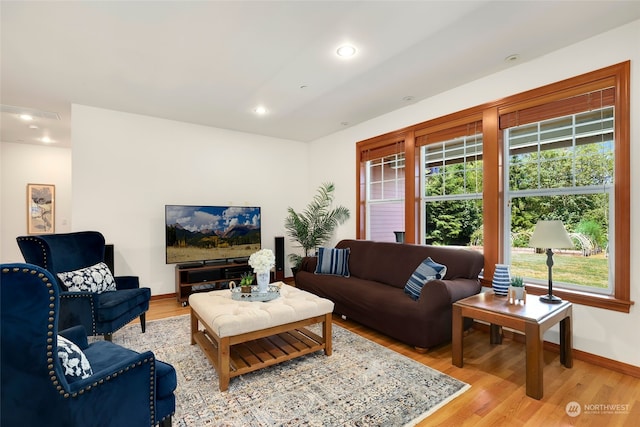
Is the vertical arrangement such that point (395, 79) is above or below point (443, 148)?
above

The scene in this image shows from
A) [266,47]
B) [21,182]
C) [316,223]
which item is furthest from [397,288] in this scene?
[21,182]

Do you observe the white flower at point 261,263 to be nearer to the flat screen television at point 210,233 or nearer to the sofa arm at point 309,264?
the sofa arm at point 309,264

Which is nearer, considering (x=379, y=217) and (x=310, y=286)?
(x=310, y=286)

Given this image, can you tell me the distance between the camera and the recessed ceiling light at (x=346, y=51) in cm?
262

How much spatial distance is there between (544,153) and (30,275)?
12.7ft

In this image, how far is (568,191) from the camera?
2783 millimetres

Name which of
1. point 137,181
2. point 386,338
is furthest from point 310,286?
point 137,181

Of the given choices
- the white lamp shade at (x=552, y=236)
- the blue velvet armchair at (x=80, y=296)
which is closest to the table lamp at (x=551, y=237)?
the white lamp shade at (x=552, y=236)

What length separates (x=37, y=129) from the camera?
4.87 meters

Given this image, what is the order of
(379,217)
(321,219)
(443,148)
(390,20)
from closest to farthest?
(390,20), (443,148), (379,217), (321,219)

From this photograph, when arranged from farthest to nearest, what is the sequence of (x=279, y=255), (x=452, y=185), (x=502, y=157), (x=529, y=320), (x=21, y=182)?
(x=21, y=182), (x=279, y=255), (x=452, y=185), (x=502, y=157), (x=529, y=320)

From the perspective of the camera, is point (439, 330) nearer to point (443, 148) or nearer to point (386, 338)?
point (386, 338)

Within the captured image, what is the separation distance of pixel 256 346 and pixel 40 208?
581cm

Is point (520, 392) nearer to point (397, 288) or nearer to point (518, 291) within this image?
point (518, 291)
